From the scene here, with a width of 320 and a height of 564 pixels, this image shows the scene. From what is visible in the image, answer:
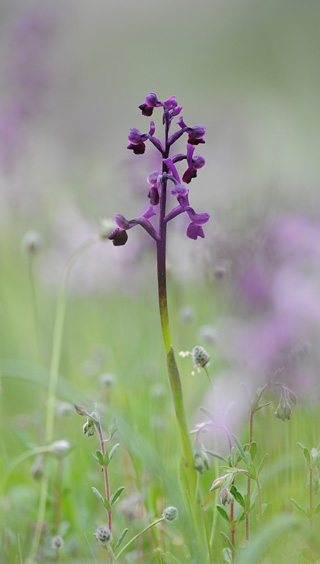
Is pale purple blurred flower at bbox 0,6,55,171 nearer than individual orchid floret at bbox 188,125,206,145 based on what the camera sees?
No

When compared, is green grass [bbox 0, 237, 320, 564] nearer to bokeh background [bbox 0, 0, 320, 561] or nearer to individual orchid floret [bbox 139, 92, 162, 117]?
bokeh background [bbox 0, 0, 320, 561]

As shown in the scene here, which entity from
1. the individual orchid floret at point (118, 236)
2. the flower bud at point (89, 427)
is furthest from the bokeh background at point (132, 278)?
the individual orchid floret at point (118, 236)

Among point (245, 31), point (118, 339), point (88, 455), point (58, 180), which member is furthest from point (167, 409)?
point (245, 31)

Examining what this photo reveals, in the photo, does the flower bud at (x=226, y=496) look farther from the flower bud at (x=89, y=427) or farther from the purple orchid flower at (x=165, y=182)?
the purple orchid flower at (x=165, y=182)

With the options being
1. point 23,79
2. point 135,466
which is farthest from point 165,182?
point 23,79

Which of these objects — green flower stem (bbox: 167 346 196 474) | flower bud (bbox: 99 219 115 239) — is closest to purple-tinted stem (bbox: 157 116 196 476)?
green flower stem (bbox: 167 346 196 474)

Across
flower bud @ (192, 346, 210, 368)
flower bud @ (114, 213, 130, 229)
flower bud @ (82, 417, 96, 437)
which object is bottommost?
flower bud @ (82, 417, 96, 437)

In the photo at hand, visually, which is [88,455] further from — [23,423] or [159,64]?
[159,64]

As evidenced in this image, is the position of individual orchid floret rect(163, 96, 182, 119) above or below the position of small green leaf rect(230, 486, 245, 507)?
above

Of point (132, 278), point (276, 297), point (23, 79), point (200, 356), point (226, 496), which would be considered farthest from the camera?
point (23, 79)

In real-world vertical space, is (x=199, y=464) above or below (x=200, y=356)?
below

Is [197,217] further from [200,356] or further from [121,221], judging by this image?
[200,356]
